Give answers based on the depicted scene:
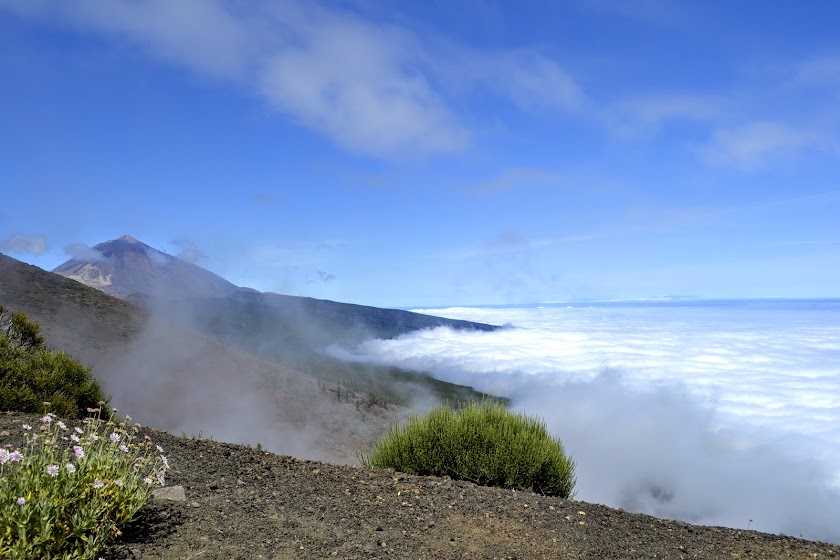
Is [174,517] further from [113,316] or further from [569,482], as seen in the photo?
[113,316]

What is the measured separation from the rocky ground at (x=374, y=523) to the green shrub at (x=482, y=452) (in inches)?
39.1

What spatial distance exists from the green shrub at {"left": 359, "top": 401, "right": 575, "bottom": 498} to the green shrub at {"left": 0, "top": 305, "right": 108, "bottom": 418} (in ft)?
17.0

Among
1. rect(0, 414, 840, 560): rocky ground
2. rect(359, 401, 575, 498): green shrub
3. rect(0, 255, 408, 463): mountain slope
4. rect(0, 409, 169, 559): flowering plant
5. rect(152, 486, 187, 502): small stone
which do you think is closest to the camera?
rect(0, 409, 169, 559): flowering plant

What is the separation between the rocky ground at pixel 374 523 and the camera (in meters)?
4.89

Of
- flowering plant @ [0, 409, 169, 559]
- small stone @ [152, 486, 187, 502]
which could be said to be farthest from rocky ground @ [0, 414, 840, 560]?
flowering plant @ [0, 409, 169, 559]

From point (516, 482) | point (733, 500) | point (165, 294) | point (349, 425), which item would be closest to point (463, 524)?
point (516, 482)

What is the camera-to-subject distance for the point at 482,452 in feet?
27.4

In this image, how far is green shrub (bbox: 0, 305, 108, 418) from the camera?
865cm

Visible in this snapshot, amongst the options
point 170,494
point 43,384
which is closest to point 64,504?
point 170,494

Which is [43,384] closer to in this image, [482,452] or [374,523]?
[374,523]

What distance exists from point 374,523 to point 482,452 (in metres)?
3.05

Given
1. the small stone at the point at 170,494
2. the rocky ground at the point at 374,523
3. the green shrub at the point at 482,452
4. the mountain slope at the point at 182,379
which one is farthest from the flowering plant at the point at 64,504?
the mountain slope at the point at 182,379

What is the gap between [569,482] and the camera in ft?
29.2

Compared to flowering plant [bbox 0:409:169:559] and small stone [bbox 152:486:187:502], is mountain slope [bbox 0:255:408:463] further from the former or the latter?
flowering plant [bbox 0:409:169:559]
